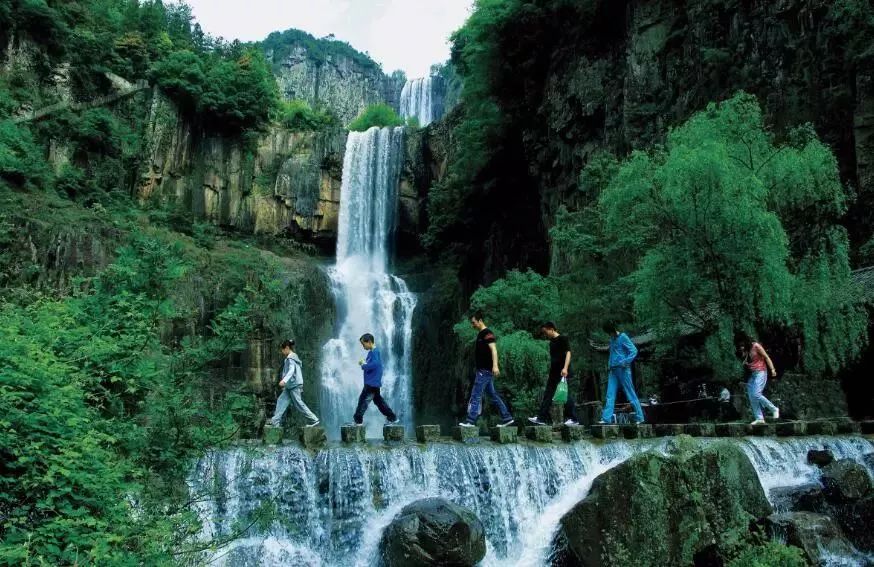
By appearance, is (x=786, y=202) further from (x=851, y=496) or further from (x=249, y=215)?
(x=249, y=215)

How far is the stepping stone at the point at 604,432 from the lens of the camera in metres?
9.44

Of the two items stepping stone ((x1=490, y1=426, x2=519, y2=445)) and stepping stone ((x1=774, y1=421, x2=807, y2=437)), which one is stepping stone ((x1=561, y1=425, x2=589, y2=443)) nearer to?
stepping stone ((x1=490, y1=426, x2=519, y2=445))

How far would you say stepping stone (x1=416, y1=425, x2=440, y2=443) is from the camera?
8508mm

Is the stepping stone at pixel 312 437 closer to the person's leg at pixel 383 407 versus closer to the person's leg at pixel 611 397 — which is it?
the person's leg at pixel 383 407

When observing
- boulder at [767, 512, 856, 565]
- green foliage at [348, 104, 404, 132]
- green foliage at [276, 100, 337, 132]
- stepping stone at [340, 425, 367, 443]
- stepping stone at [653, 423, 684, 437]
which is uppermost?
green foliage at [348, 104, 404, 132]

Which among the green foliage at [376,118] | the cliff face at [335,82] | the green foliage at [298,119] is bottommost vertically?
the green foliage at [298,119]

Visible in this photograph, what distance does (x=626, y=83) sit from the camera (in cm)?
2128

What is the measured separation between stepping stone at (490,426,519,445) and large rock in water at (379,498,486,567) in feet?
4.91

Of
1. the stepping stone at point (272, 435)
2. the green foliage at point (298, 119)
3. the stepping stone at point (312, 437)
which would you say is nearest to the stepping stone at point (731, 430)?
the stepping stone at point (312, 437)

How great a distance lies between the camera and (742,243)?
12406mm

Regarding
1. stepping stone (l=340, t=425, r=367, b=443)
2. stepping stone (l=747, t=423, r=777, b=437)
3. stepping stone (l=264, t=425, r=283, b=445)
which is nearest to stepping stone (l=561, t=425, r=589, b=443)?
stepping stone (l=340, t=425, r=367, b=443)

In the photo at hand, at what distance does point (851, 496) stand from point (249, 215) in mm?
29465

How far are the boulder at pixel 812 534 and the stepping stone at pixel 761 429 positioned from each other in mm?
2446

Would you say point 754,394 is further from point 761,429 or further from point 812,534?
point 812,534
